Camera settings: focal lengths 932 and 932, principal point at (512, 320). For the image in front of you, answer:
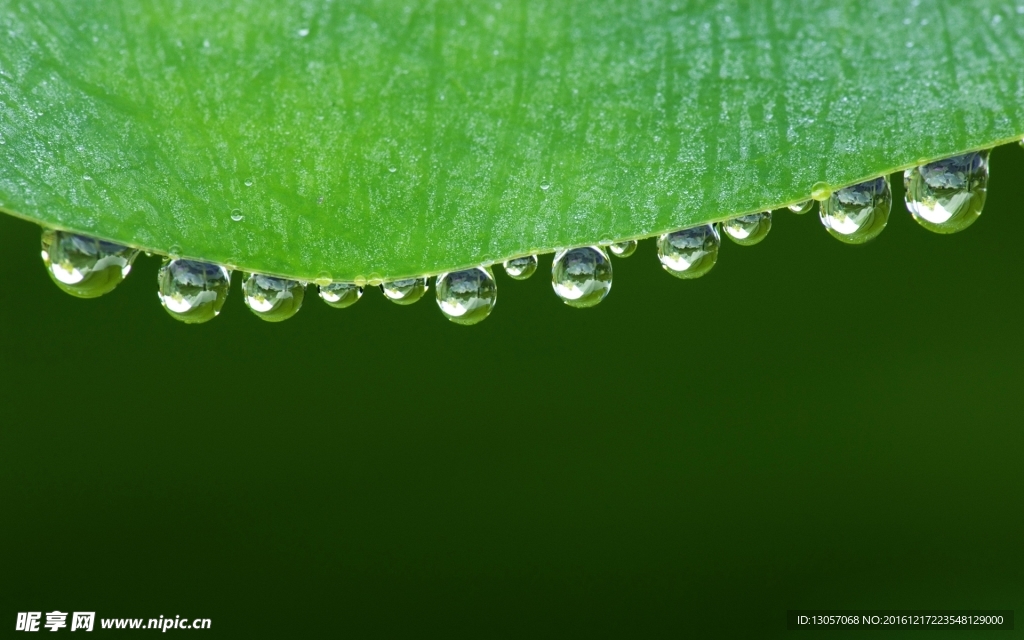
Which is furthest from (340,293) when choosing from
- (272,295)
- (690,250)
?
(690,250)

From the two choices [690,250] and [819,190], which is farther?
[690,250]

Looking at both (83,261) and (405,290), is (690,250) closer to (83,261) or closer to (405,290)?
(405,290)

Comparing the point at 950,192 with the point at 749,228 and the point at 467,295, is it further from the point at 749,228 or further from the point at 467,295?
the point at 467,295

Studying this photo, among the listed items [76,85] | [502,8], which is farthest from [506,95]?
[76,85]

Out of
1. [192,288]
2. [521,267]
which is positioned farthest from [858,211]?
[192,288]

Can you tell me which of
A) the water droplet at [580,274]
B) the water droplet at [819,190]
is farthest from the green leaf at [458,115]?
the water droplet at [580,274]
